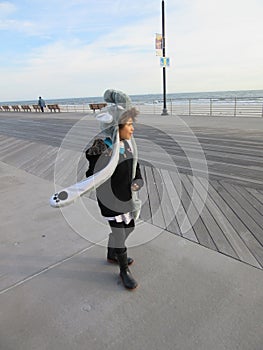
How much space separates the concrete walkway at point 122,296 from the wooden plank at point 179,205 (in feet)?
0.47

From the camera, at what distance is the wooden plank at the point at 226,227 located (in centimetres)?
221

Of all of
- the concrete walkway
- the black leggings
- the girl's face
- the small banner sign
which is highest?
the small banner sign

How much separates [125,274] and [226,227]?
1209 millimetres

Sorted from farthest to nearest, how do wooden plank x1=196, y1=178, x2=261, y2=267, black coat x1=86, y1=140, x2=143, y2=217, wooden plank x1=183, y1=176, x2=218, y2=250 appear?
wooden plank x1=183, y1=176, x2=218, y2=250 < wooden plank x1=196, y1=178, x2=261, y2=267 < black coat x1=86, y1=140, x2=143, y2=217

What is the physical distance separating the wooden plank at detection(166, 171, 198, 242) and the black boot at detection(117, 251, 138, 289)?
2.60 ft

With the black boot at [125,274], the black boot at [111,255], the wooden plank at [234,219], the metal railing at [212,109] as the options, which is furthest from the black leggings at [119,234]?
the metal railing at [212,109]

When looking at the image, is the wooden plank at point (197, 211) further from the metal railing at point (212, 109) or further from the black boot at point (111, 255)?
the metal railing at point (212, 109)

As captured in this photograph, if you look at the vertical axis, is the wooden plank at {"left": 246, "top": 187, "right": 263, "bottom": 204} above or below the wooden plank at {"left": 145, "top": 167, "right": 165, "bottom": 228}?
above

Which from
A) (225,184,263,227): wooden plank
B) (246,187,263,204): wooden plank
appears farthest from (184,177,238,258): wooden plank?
(246,187,263,204): wooden plank

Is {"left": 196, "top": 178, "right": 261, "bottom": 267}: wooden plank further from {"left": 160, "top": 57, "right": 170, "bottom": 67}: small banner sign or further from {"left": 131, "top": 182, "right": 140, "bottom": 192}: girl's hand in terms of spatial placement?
{"left": 160, "top": 57, "right": 170, "bottom": 67}: small banner sign

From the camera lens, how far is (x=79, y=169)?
5.16 meters

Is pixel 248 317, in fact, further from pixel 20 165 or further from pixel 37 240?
pixel 20 165

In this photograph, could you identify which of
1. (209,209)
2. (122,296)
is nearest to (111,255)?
(122,296)

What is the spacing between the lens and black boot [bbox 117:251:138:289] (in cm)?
198
